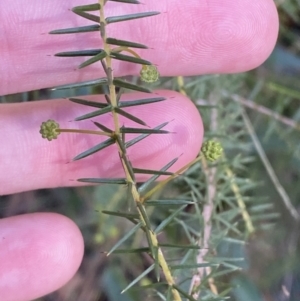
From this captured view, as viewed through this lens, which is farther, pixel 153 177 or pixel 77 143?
pixel 77 143

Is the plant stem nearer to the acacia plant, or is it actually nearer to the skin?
the acacia plant

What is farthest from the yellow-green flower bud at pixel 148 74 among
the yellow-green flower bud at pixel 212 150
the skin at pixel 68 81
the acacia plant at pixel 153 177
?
the skin at pixel 68 81

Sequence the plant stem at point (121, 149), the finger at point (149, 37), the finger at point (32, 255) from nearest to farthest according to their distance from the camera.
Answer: the plant stem at point (121, 149) → the finger at point (149, 37) → the finger at point (32, 255)

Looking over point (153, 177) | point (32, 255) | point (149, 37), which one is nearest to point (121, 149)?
point (153, 177)

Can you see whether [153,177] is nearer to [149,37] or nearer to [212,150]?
[212,150]

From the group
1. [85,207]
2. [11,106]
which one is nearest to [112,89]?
[11,106]

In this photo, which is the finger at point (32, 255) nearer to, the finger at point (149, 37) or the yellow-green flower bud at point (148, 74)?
Result: the finger at point (149, 37)

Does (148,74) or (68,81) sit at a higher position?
(148,74)
